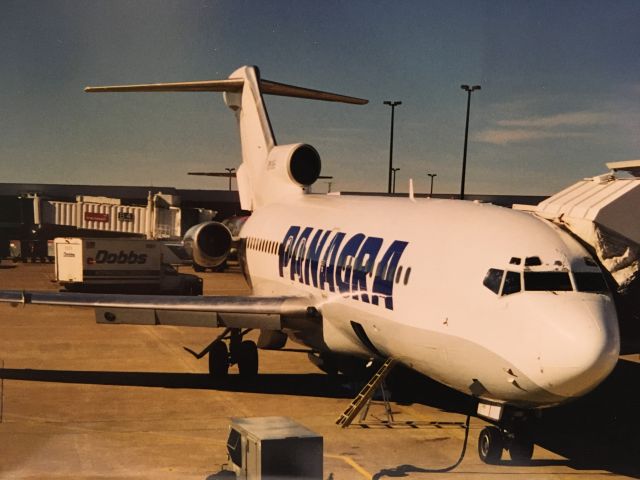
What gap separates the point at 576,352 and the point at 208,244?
13.6m

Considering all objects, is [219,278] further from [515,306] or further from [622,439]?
[515,306]

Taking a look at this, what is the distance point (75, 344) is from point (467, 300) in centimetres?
1605

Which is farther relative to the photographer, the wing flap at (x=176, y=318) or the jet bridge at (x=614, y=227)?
the wing flap at (x=176, y=318)

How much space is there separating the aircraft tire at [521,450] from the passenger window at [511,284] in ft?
9.07

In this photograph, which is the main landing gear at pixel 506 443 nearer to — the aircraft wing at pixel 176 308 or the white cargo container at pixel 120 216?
the aircraft wing at pixel 176 308

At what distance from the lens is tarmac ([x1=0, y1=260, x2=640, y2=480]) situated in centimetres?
1291

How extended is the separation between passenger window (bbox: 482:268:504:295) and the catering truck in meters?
28.7

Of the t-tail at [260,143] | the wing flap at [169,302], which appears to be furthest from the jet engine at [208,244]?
the wing flap at [169,302]

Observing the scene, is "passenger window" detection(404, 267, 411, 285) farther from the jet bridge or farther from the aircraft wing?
the aircraft wing

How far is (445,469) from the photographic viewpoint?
42.5 ft

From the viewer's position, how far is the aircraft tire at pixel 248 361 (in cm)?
1989

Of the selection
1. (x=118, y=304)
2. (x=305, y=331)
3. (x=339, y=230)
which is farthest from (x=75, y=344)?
(x=339, y=230)

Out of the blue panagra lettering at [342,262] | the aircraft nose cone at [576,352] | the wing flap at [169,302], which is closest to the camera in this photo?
the aircraft nose cone at [576,352]

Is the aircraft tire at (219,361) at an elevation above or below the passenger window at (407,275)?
below
